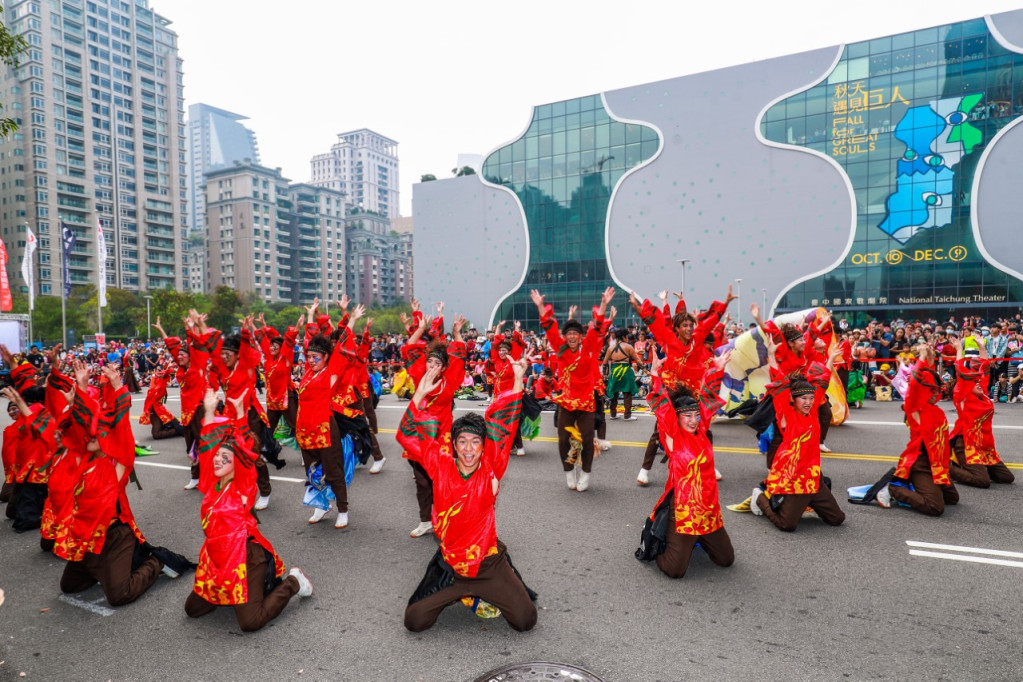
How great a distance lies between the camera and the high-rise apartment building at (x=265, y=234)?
9288 cm

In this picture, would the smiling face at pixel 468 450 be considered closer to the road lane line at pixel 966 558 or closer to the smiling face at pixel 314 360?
the smiling face at pixel 314 360

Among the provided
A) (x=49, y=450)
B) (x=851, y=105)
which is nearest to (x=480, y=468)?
(x=49, y=450)

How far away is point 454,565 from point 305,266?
103481mm

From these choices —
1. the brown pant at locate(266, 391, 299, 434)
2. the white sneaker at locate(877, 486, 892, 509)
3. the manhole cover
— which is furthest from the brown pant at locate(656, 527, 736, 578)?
the brown pant at locate(266, 391, 299, 434)

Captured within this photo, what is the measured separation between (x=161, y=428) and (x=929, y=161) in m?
33.4

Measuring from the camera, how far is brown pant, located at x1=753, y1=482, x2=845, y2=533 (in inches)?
205

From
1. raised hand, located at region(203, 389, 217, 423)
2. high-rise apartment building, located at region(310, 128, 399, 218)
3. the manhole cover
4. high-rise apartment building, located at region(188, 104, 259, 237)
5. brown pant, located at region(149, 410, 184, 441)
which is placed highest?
high-rise apartment building, located at region(188, 104, 259, 237)

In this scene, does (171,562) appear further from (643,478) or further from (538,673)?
(643,478)

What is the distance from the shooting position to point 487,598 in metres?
3.67

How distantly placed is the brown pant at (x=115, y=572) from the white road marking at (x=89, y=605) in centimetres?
4

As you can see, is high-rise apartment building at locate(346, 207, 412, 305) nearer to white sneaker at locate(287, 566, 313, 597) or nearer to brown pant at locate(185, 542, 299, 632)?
white sneaker at locate(287, 566, 313, 597)

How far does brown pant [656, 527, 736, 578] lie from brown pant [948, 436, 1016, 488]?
3.58 metres

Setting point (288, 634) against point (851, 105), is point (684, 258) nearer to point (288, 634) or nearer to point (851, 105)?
point (851, 105)

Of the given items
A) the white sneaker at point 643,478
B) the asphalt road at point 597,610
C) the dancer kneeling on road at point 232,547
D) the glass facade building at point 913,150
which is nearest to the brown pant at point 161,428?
the asphalt road at point 597,610
